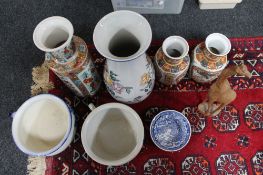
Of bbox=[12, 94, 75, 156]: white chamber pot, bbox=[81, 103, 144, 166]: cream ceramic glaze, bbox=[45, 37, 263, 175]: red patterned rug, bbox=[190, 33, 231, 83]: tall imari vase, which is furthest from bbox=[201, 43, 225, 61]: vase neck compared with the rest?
bbox=[12, 94, 75, 156]: white chamber pot

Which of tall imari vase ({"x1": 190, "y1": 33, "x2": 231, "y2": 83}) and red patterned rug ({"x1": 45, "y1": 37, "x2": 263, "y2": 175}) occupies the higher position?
tall imari vase ({"x1": 190, "y1": 33, "x2": 231, "y2": 83})

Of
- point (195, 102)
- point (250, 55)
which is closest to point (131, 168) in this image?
point (195, 102)

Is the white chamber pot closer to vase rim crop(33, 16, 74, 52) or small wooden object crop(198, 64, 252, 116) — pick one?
vase rim crop(33, 16, 74, 52)

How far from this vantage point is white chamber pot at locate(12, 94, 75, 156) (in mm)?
678

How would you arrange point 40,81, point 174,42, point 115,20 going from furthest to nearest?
point 40,81
point 174,42
point 115,20

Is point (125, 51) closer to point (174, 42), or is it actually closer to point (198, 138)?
point (174, 42)

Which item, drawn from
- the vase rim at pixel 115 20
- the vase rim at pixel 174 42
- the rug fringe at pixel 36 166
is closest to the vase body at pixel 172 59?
the vase rim at pixel 174 42

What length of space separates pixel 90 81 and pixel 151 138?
21 cm

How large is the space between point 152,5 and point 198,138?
1.31 ft

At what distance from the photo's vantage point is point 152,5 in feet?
2.81

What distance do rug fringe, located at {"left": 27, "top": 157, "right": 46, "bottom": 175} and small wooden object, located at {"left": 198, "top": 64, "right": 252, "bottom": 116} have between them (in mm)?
437

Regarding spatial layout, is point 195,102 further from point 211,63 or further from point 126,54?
point 126,54

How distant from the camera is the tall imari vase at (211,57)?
0.71m

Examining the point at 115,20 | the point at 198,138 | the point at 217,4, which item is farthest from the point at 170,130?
the point at 217,4
